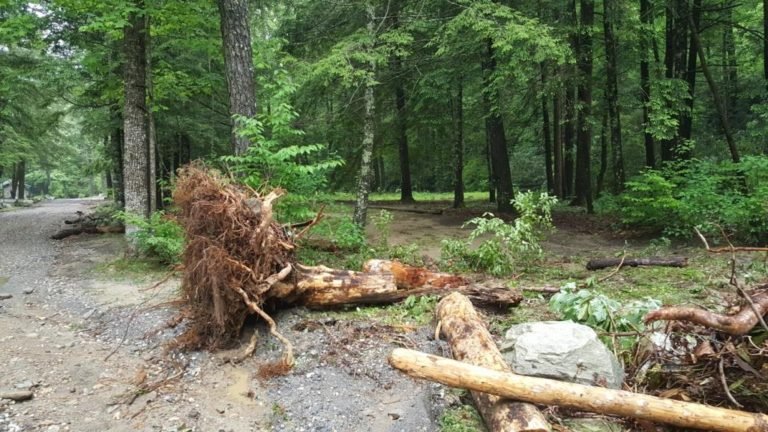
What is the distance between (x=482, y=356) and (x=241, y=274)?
270cm

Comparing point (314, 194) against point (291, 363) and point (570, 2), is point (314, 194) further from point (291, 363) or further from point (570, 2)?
point (570, 2)

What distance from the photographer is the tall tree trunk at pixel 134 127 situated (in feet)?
30.2

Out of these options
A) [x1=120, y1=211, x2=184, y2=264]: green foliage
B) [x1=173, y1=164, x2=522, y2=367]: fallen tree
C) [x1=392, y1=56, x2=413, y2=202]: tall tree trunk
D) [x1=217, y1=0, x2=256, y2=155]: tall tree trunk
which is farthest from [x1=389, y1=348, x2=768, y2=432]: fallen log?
[x1=392, y1=56, x2=413, y2=202]: tall tree trunk

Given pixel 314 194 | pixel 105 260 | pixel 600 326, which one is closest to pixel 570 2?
pixel 314 194

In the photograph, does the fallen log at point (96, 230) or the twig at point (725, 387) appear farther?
the fallen log at point (96, 230)

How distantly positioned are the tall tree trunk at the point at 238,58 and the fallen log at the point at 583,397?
19.0 ft

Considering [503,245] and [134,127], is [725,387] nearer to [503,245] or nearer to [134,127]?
[503,245]

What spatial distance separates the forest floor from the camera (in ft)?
12.6

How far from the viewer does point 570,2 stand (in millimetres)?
12656

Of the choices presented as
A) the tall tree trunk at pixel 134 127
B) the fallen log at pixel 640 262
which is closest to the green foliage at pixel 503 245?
the fallen log at pixel 640 262

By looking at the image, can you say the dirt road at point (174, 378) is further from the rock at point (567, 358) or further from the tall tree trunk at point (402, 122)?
the tall tree trunk at point (402, 122)

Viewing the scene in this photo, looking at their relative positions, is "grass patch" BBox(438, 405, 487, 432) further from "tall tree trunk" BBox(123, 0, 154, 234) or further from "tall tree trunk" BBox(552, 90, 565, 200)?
"tall tree trunk" BBox(552, 90, 565, 200)

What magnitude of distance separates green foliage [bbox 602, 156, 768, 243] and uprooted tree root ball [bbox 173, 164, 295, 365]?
7.46 m

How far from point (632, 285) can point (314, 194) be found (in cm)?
489
